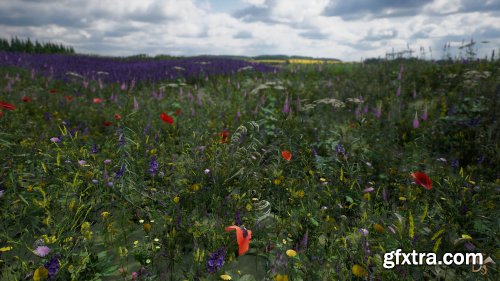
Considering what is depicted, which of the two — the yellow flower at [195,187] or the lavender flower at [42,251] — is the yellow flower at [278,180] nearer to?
the yellow flower at [195,187]

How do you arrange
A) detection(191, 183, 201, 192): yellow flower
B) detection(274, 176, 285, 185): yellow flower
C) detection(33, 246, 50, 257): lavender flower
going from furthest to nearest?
detection(274, 176, 285, 185): yellow flower, detection(191, 183, 201, 192): yellow flower, detection(33, 246, 50, 257): lavender flower

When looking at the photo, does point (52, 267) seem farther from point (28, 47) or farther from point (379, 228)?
point (28, 47)

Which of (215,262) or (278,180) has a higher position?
(278,180)

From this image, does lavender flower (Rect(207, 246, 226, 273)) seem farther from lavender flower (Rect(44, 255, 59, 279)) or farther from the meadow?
lavender flower (Rect(44, 255, 59, 279))

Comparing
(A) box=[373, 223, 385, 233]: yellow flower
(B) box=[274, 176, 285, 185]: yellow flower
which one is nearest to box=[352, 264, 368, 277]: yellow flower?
A: (A) box=[373, 223, 385, 233]: yellow flower

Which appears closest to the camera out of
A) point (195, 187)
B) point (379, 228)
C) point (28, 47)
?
point (379, 228)

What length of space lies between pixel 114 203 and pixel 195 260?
4.04ft

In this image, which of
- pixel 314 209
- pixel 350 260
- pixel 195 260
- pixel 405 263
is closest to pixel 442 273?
pixel 405 263

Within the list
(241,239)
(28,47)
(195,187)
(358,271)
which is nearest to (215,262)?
(241,239)

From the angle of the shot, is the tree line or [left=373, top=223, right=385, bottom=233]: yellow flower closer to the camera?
[left=373, top=223, right=385, bottom=233]: yellow flower

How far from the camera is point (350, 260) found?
89.7 inches

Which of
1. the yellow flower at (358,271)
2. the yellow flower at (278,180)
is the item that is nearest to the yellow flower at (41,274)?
the yellow flower at (358,271)

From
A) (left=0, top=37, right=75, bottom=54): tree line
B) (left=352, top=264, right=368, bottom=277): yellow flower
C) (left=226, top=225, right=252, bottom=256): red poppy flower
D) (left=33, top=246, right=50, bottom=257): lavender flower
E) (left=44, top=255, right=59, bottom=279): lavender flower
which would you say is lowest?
(left=352, top=264, right=368, bottom=277): yellow flower

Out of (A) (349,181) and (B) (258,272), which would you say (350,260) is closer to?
(B) (258,272)
